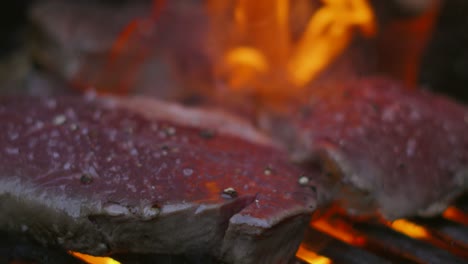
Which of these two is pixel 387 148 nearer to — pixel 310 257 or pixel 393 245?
pixel 393 245

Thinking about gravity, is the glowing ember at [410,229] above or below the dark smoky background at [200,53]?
below

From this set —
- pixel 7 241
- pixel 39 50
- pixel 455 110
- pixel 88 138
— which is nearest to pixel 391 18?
pixel 455 110

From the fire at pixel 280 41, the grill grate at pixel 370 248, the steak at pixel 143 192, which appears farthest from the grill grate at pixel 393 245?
the fire at pixel 280 41

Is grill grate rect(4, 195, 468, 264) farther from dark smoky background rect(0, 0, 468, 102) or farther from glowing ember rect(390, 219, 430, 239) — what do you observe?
dark smoky background rect(0, 0, 468, 102)

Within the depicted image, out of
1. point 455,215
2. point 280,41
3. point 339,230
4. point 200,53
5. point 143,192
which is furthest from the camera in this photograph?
point 200,53

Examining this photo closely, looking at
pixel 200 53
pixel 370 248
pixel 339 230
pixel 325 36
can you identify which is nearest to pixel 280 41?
pixel 325 36

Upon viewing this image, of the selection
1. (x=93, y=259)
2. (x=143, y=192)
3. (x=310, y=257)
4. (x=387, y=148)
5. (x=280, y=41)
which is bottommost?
(x=93, y=259)

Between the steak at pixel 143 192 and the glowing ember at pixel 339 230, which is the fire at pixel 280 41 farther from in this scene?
the glowing ember at pixel 339 230
